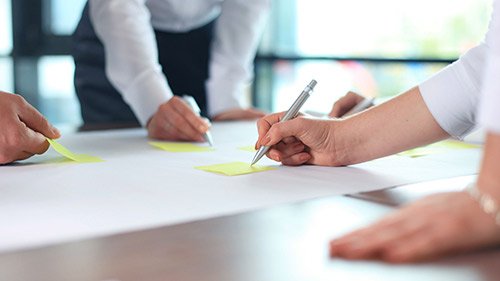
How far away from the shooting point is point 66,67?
4.51 m

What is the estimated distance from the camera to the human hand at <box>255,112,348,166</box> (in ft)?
3.36

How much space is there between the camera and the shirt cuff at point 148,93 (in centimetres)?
164

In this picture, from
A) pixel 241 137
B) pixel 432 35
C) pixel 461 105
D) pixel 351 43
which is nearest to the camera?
pixel 461 105

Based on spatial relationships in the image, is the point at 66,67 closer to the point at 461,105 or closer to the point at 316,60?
the point at 316,60

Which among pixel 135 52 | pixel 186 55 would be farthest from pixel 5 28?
pixel 135 52

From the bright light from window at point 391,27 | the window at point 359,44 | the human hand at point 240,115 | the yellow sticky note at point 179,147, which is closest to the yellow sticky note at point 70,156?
the yellow sticky note at point 179,147

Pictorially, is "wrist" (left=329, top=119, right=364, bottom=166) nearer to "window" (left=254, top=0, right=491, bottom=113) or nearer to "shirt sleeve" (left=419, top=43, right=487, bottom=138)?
"shirt sleeve" (left=419, top=43, right=487, bottom=138)

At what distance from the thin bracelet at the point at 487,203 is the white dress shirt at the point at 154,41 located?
1210 mm

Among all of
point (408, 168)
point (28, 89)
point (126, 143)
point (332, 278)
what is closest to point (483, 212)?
point (332, 278)

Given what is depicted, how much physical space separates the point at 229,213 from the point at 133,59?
3.79 ft

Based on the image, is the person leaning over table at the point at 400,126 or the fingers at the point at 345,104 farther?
the fingers at the point at 345,104

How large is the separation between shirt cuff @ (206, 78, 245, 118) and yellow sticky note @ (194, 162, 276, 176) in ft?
3.46

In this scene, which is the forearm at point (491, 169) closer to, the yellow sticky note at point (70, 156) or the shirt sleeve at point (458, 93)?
the shirt sleeve at point (458, 93)

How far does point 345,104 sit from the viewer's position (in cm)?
142
